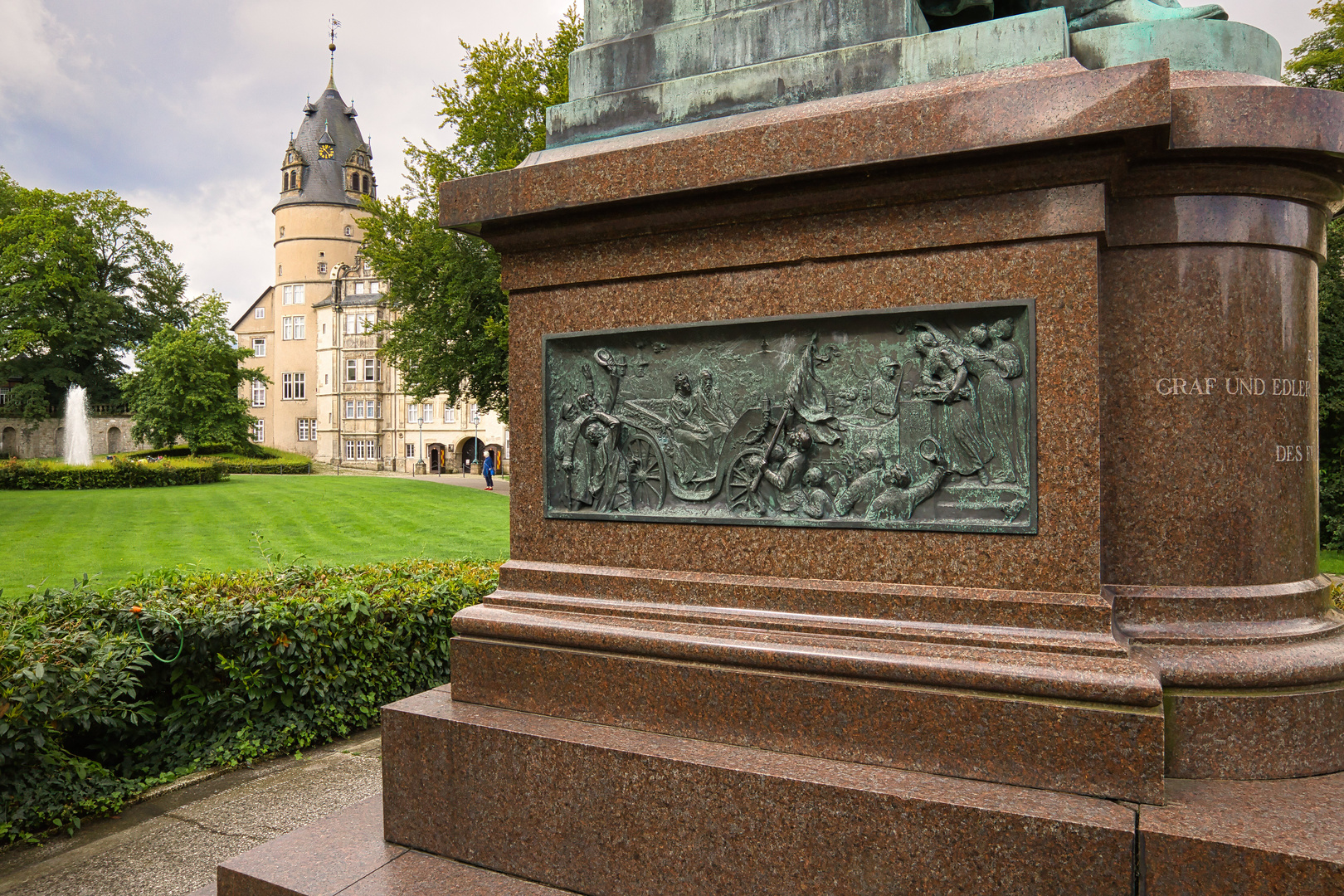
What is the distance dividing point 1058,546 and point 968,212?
124cm

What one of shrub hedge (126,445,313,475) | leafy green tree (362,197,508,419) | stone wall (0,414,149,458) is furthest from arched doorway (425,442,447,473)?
leafy green tree (362,197,508,419)

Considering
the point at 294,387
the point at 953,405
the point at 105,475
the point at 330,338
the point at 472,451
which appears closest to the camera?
the point at 953,405

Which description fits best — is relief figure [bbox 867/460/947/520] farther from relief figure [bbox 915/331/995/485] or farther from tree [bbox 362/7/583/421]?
tree [bbox 362/7/583/421]

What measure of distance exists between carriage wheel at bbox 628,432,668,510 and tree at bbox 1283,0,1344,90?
78.5 feet

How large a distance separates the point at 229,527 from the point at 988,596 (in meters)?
21.4

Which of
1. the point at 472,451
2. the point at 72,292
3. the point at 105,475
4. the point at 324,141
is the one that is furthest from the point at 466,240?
the point at 324,141

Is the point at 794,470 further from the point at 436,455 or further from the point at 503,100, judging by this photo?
the point at 436,455

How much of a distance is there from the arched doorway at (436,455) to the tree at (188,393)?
13.7 m

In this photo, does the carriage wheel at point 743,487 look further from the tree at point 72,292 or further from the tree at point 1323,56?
the tree at point 72,292

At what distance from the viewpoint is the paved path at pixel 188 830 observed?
4.29 m

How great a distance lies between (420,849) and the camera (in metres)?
3.66

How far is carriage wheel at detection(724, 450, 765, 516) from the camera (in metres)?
3.55

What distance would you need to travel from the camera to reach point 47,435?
192 feet

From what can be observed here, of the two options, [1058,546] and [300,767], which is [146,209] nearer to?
[300,767]
